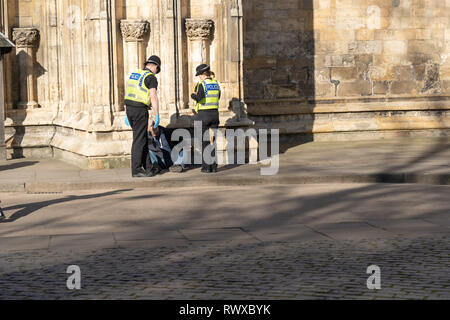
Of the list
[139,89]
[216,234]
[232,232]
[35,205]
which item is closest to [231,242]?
[216,234]

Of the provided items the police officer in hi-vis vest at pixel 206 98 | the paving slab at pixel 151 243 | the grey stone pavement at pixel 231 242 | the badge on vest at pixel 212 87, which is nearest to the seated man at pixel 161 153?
the police officer in hi-vis vest at pixel 206 98

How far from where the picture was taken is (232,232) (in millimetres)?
9328

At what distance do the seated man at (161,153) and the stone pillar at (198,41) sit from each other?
67.1 inches

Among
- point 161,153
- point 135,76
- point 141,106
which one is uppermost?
point 135,76

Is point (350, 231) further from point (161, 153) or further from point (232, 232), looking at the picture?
point (161, 153)

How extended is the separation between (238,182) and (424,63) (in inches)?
366

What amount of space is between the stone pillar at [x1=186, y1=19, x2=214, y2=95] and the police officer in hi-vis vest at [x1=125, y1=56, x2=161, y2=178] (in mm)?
2068

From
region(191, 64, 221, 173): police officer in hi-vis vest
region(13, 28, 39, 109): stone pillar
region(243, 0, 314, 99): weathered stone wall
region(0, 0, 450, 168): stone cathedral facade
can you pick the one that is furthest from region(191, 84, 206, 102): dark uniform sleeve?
region(243, 0, 314, 99): weathered stone wall

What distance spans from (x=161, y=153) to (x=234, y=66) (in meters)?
2.60

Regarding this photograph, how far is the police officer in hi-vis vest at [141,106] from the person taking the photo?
14164 millimetres

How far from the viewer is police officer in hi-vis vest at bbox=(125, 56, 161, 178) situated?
14.2 metres

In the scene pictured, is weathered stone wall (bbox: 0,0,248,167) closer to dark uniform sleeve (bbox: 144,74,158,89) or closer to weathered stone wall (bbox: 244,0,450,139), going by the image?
dark uniform sleeve (bbox: 144,74,158,89)

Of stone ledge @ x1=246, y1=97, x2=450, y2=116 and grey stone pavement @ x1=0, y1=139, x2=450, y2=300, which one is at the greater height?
stone ledge @ x1=246, y1=97, x2=450, y2=116

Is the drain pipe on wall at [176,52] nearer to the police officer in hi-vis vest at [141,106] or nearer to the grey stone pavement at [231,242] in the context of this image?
the police officer in hi-vis vest at [141,106]
